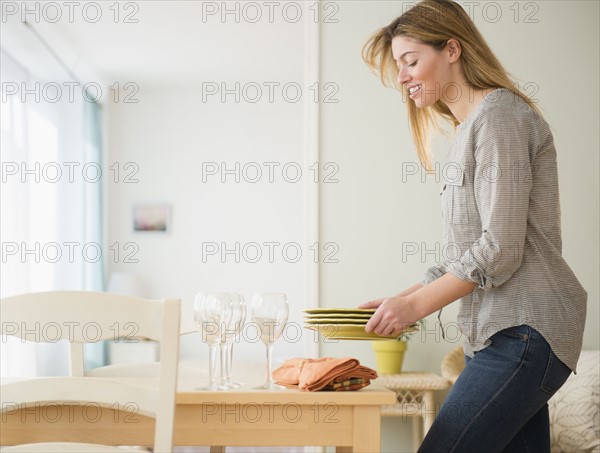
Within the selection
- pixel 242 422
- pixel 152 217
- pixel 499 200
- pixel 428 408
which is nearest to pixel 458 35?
pixel 499 200

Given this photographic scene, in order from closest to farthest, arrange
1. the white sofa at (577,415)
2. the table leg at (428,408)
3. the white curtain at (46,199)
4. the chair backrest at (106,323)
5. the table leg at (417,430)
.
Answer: the chair backrest at (106,323)
the white sofa at (577,415)
the table leg at (428,408)
the table leg at (417,430)
the white curtain at (46,199)

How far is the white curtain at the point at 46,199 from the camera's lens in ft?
14.7

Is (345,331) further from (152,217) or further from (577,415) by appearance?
(152,217)

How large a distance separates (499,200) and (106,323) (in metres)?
0.75

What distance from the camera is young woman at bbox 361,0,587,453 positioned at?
1398mm

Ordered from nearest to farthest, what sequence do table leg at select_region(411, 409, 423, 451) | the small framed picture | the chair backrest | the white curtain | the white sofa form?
the chair backrest → the white sofa → table leg at select_region(411, 409, 423, 451) → the white curtain → the small framed picture

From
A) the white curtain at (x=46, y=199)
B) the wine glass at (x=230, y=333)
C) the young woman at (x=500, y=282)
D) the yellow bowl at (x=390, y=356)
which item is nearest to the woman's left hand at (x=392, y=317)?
the young woman at (x=500, y=282)

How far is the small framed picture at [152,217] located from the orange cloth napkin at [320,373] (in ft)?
16.4

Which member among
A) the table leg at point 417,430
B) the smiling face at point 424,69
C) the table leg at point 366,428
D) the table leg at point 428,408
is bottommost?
the table leg at point 417,430

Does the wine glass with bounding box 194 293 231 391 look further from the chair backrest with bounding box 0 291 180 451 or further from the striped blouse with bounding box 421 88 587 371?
the striped blouse with bounding box 421 88 587 371

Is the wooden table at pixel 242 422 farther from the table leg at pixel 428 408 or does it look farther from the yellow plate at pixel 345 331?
the table leg at pixel 428 408

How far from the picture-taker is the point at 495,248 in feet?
4.63

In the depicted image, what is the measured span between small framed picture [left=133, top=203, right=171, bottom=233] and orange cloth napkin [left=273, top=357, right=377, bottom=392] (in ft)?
16.4

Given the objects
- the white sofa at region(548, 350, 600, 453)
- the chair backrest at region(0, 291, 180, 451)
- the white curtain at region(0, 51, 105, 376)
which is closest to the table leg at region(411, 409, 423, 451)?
the white sofa at region(548, 350, 600, 453)
